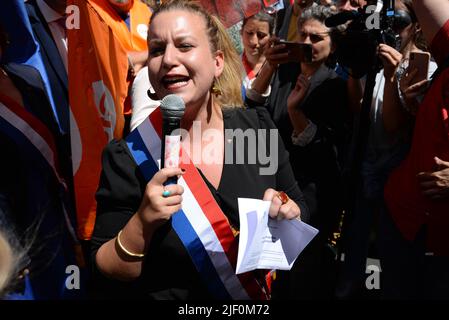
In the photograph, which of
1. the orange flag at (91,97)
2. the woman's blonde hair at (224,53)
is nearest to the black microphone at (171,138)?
the woman's blonde hair at (224,53)

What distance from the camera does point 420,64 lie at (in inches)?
110

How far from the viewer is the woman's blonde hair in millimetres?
2119

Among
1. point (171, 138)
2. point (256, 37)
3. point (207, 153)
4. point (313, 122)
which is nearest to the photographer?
point (171, 138)

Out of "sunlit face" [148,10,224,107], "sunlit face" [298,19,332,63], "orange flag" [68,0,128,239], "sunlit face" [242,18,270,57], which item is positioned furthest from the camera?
"sunlit face" [242,18,270,57]

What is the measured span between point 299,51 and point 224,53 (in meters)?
0.97

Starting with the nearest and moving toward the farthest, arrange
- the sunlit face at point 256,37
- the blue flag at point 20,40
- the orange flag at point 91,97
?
the blue flag at point 20,40
the orange flag at point 91,97
the sunlit face at point 256,37

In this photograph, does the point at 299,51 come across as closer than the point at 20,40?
No

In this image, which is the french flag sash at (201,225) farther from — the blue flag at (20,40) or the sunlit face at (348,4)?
the sunlit face at (348,4)

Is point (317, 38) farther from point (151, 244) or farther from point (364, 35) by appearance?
point (151, 244)

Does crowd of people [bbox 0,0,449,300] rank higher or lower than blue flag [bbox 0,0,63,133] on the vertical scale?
lower

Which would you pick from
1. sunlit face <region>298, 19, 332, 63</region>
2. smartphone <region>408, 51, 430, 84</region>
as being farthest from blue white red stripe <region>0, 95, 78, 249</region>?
smartphone <region>408, 51, 430, 84</region>

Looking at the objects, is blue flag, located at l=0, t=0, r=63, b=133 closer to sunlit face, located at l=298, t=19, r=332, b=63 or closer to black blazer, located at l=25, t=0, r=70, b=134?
black blazer, located at l=25, t=0, r=70, b=134

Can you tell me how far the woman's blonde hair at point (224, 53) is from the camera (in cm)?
212

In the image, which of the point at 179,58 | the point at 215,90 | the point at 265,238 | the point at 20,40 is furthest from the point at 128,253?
the point at 20,40
